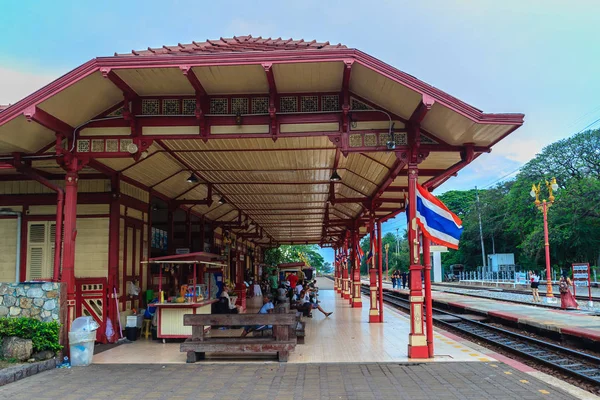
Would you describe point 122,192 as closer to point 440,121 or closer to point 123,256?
point 123,256

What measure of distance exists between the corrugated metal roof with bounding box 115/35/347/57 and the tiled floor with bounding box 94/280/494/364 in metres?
5.60

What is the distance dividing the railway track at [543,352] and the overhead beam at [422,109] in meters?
5.04

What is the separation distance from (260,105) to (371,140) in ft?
7.15

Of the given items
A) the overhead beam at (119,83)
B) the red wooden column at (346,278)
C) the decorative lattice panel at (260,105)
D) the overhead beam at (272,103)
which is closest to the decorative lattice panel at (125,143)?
the overhead beam at (119,83)

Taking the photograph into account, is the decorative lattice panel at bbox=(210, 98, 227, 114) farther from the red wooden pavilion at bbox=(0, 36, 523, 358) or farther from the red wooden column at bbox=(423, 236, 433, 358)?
the red wooden column at bbox=(423, 236, 433, 358)

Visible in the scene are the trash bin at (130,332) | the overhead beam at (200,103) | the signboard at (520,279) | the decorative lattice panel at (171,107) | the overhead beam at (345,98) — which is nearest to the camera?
the overhead beam at (200,103)

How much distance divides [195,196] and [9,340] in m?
9.08

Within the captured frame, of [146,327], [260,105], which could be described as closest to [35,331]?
[146,327]

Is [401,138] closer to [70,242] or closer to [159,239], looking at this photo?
[70,242]

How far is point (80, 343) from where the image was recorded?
9016mm

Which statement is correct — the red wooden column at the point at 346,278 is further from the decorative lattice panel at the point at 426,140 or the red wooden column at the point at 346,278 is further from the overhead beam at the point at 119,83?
the overhead beam at the point at 119,83

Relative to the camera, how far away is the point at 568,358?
34.8 ft

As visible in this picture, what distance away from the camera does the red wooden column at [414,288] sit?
9203mm

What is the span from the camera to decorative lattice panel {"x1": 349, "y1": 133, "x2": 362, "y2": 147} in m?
9.56
